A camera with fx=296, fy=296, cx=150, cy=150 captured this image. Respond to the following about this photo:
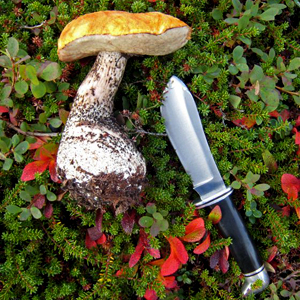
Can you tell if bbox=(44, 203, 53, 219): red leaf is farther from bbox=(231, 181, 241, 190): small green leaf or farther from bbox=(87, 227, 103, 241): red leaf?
bbox=(231, 181, 241, 190): small green leaf

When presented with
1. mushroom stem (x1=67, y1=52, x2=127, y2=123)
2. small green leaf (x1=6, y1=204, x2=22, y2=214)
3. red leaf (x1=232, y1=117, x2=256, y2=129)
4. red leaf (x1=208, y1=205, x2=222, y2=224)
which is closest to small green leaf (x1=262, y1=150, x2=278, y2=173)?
red leaf (x1=232, y1=117, x2=256, y2=129)

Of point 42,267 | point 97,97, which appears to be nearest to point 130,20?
point 97,97

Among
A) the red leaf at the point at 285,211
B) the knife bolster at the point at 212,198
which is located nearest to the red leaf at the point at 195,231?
the knife bolster at the point at 212,198

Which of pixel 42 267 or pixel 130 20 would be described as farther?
pixel 42 267

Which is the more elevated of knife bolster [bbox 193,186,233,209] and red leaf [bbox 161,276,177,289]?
knife bolster [bbox 193,186,233,209]

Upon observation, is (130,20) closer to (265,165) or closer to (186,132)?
(186,132)

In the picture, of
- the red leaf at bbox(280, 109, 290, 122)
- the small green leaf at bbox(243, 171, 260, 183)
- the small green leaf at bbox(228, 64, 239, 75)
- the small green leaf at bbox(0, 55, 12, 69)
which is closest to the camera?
the small green leaf at bbox(0, 55, 12, 69)
